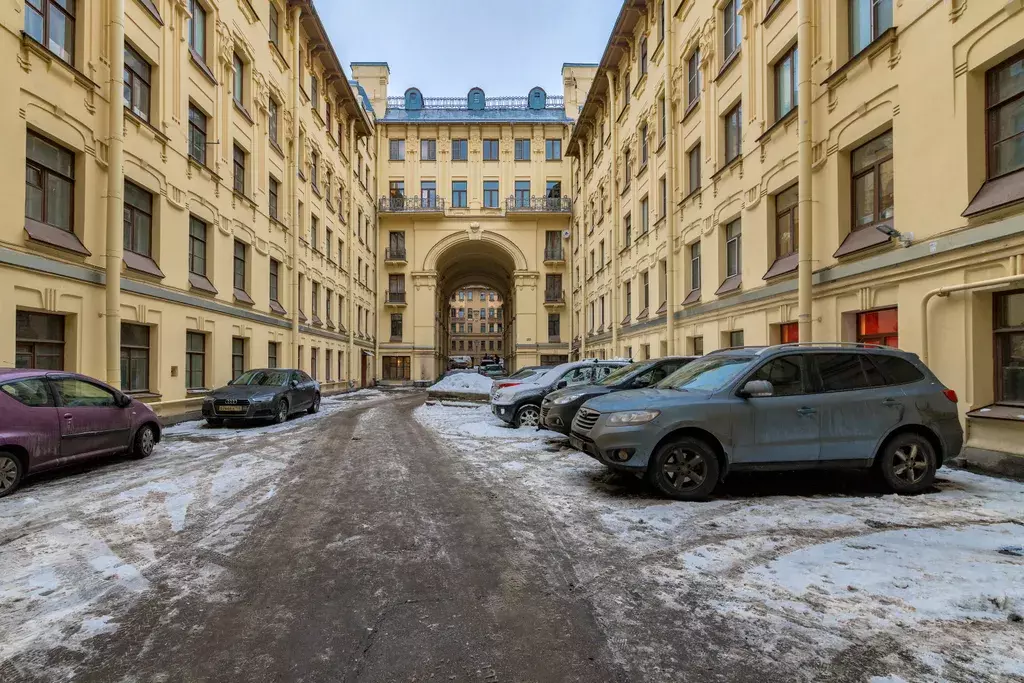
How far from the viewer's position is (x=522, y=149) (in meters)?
43.3

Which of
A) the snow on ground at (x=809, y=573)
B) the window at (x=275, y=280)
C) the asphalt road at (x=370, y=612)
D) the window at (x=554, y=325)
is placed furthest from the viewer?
the window at (x=554, y=325)

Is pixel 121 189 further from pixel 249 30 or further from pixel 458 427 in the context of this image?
pixel 249 30

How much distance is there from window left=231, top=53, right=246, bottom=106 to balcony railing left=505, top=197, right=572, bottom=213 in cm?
2457

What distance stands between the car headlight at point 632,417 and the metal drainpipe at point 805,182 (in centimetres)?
627

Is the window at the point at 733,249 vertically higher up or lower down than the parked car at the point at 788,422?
higher up

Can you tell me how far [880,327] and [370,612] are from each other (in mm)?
9752

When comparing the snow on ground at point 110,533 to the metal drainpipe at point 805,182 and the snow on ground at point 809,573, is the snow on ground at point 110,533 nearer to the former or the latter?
the snow on ground at point 809,573

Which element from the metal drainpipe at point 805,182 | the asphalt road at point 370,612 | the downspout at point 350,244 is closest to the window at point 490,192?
the downspout at point 350,244

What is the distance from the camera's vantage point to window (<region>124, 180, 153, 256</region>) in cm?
1291

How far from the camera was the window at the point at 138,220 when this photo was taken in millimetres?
12914

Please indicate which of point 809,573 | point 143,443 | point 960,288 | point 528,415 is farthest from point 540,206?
point 809,573

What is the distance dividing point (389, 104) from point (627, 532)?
151 feet

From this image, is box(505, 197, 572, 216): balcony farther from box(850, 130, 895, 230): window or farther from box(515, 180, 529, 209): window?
box(850, 130, 895, 230): window

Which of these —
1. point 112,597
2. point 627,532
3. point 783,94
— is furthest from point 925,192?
point 112,597
